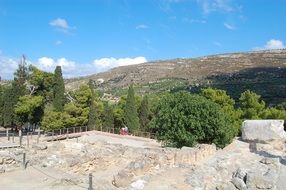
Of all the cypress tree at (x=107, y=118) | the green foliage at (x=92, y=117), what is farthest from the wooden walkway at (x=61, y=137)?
the cypress tree at (x=107, y=118)

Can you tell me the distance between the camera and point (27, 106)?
141 ft

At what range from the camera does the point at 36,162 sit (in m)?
20.0

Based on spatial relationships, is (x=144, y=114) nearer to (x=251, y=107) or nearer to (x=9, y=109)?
(x=251, y=107)

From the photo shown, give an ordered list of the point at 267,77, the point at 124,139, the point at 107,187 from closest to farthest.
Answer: the point at 107,187
the point at 124,139
the point at 267,77

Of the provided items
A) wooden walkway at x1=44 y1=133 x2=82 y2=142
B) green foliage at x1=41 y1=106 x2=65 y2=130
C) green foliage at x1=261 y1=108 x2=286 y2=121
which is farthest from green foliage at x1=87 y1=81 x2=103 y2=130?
green foliage at x1=261 y1=108 x2=286 y2=121

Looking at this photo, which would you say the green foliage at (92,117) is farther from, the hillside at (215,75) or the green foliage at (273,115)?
the hillside at (215,75)

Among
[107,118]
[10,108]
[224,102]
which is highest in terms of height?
[224,102]

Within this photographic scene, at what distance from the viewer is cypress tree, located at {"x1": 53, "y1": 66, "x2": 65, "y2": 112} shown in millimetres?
44750

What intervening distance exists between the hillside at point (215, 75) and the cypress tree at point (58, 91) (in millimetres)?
52842

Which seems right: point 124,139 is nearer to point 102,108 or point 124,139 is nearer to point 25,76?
point 102,108

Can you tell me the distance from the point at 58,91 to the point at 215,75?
321 ft

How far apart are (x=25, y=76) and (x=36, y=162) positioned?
95.6 feet

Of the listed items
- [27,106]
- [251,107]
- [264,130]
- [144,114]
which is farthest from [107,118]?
[264,130]

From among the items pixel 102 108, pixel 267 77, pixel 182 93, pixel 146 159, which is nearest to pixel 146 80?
pixel 267 77
